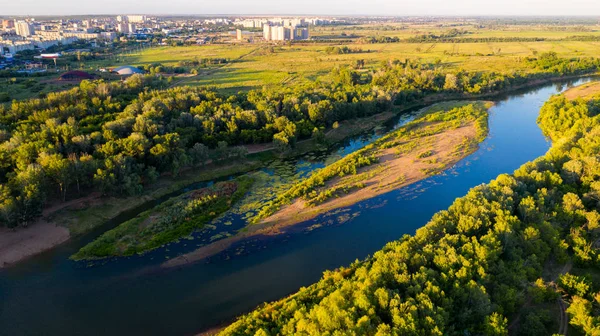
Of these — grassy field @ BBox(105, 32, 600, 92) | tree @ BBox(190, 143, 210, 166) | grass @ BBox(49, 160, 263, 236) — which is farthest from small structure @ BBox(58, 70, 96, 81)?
grass @ BBox(49, 160, 263, 236)

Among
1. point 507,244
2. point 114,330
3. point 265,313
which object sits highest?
point 507,244

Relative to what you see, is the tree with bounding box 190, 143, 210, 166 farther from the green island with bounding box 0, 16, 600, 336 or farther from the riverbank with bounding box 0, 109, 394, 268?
the riverbank with bounding box 0, 109, 394, 268

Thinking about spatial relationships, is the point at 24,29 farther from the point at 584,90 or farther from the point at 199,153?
the point at 584,90

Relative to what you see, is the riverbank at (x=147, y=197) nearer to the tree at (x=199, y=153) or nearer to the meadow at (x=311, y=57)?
the tree at (x=199, y=153)

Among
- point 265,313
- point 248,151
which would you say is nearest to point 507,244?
point 265,313

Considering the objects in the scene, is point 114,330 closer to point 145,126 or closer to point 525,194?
point 145,126

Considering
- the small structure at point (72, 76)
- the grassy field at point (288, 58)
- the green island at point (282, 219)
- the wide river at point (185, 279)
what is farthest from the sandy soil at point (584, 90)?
the small structure at point (72, 76)

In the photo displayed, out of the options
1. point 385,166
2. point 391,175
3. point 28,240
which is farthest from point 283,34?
point 28,240
